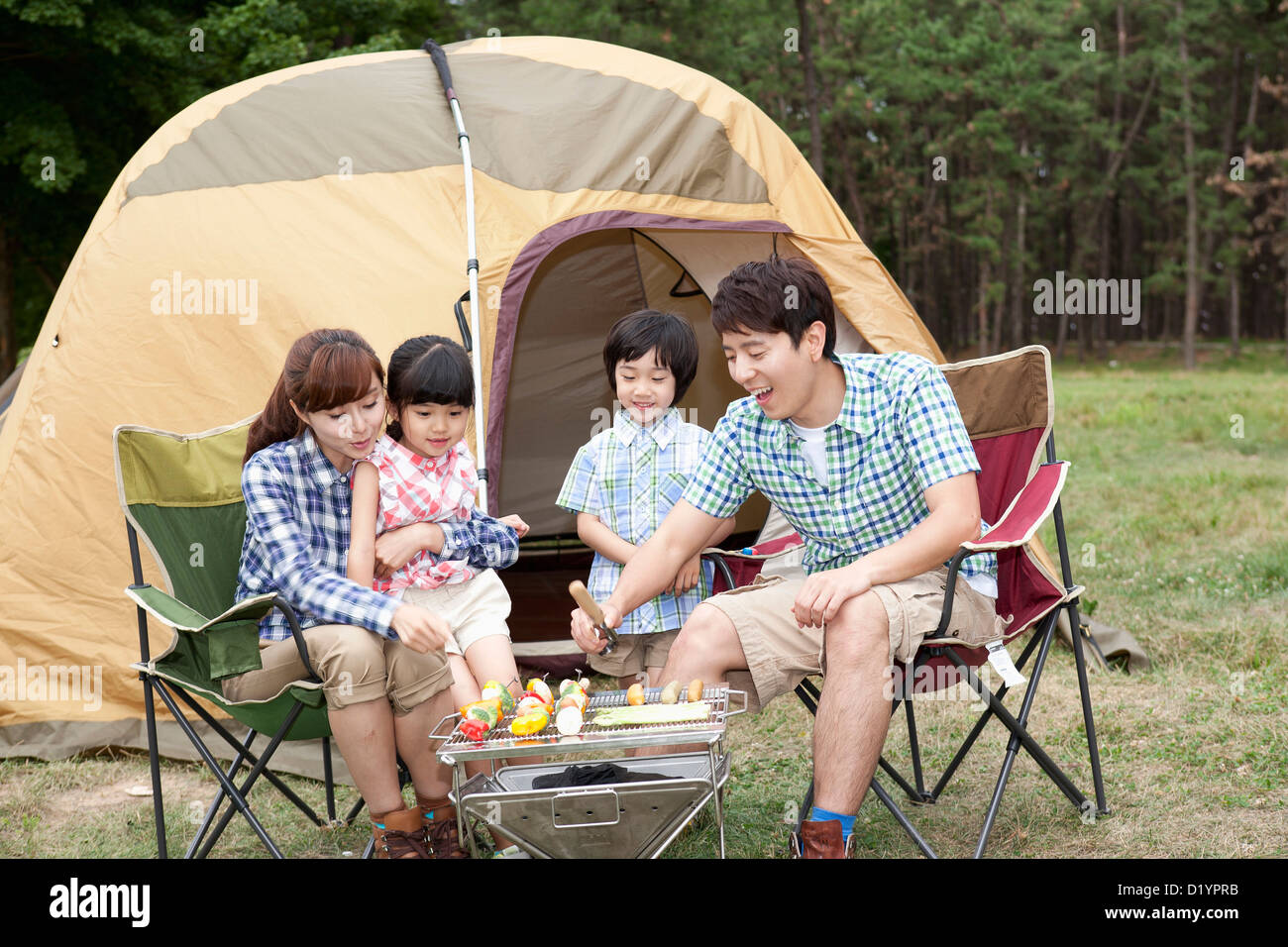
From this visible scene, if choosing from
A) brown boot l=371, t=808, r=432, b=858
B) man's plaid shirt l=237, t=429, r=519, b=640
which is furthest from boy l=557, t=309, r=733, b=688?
brown boot l=371, t=808, r=432, b=858

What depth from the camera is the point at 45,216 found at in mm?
13234

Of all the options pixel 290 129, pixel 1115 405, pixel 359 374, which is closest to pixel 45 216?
pixel 290 129

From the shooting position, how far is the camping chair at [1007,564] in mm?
2414

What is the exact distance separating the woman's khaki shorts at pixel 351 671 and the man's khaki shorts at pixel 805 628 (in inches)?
24.0

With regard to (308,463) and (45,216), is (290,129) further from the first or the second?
(45,216)

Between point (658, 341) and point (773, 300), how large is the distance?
2.11 ft

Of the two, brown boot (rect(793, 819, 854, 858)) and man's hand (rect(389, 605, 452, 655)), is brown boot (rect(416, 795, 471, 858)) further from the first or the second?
brown boot (rect(793, 819, 854, 858))

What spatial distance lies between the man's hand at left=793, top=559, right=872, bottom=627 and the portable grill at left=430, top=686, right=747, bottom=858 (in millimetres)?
258

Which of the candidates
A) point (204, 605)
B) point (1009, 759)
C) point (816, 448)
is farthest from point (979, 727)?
point (204, 605)

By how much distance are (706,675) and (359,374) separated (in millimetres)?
936

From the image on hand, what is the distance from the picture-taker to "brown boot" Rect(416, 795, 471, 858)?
234cm
